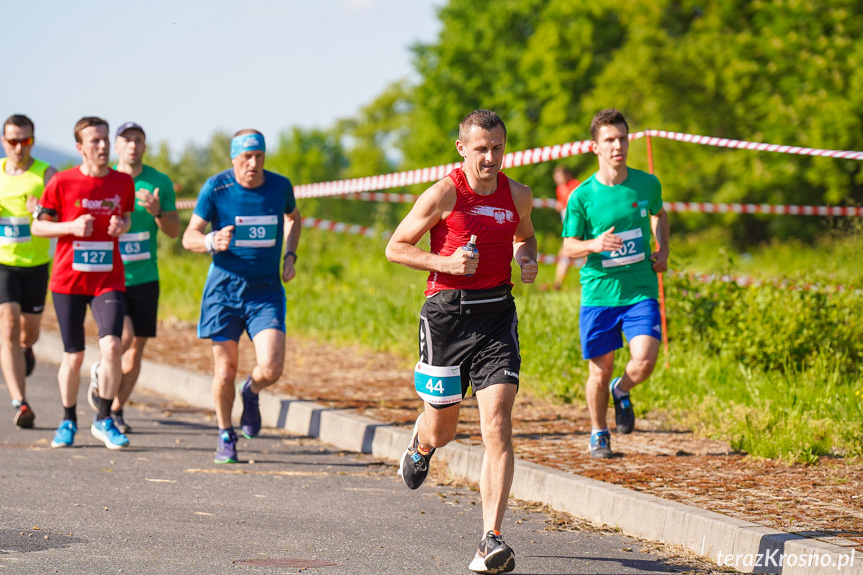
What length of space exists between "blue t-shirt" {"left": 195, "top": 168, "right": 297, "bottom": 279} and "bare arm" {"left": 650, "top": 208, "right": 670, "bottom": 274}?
2.49 meters

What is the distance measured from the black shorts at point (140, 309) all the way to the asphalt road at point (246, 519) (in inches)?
34.1

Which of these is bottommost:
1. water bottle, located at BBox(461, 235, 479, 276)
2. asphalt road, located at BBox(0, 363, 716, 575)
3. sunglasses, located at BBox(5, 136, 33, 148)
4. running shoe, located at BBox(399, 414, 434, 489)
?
asphalt road, located at BBox(0, 363, 716, 575)

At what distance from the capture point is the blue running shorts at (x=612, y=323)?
23.4ft

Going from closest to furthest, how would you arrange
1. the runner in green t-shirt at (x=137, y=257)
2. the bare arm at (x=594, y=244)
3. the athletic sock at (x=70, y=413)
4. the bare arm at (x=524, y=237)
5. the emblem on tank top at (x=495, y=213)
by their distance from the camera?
the emblem on tank top at (x=495, y=213), the bare arm at (x=524, y=237), the bare arm at (x=594, y=244), the athletic sock at (x=70, y=413), the runner in green t-shirt at (x=137, y=257)

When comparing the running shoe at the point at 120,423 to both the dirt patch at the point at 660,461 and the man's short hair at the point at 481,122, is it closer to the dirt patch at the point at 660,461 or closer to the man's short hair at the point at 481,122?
the dirt patch at the point at 660,461

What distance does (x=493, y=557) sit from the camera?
15.4 ft

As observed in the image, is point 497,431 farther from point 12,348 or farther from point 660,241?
point 12,348

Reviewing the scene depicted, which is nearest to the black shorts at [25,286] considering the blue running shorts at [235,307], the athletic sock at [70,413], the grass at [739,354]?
the athletic sock at [70,413]

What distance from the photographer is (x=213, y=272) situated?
7.52m

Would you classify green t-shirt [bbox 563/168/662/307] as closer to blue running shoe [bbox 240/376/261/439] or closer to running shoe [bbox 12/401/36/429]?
blue running shoe [bbox 240/376/261/439]

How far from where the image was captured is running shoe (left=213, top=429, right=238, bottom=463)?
7.62 metres

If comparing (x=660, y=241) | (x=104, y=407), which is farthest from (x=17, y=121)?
(x=660, y=241)

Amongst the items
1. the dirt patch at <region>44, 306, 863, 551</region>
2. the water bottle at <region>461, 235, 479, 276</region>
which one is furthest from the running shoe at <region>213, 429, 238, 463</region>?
the water bottle at <region>461, 235, 479, 276</region>

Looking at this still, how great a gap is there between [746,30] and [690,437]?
931 inches
